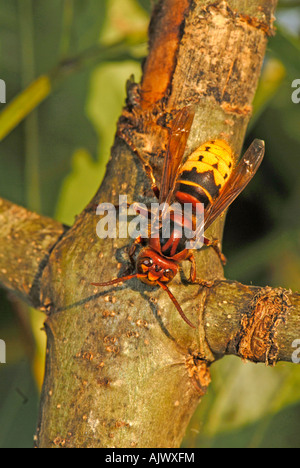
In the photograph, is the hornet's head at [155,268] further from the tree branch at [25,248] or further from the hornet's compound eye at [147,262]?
the tree branch at [25,248]
